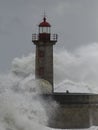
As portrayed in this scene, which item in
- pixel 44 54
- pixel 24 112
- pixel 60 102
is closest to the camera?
pixel 24 112

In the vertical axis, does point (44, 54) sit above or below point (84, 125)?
above

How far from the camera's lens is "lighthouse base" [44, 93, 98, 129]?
93.9ft

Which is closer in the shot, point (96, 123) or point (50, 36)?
point (96, 123)

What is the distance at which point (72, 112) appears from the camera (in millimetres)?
28953

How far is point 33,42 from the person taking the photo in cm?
3216

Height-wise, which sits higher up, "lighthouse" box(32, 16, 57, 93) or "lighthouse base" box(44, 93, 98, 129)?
"lighthouse" box(32, 16, 57, 93)

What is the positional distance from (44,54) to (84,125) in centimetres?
472

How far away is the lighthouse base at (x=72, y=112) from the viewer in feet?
93.9

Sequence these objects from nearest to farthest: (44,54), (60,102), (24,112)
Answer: (24,112) < (60,102) < (44,54)

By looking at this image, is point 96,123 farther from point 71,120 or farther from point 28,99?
point 28,99

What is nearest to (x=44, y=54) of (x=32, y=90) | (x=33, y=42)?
(x=33, y=42)

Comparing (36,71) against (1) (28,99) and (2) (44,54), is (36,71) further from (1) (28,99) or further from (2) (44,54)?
(1) (28,99)

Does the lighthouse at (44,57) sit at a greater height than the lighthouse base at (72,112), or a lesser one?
greater

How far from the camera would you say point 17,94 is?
28203 mm
